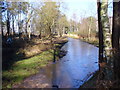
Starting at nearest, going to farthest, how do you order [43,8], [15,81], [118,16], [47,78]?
1. [118,16]
2. [15,81]
3. [47,78]
4. [43,8]

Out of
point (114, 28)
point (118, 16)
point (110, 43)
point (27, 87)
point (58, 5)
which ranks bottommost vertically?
point (27, 87)

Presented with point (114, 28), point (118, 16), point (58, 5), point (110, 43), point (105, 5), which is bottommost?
point (110, 43)

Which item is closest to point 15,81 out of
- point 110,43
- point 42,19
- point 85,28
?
point 110,43

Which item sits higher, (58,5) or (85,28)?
(58,5)

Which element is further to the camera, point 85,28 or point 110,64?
point 85,28

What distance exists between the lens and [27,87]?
7.89 metres

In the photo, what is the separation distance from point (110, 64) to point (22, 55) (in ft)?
40.8

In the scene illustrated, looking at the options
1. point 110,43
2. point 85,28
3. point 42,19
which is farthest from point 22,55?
point 85,28

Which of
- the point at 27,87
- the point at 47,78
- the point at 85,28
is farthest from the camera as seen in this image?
the point at 85,28

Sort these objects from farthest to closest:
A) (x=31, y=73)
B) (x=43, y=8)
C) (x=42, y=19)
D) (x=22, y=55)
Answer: (x=42, y=19), (x=43, y=8), (x=22, y=55), (x=31, y=73)

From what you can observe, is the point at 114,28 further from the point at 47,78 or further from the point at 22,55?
the point at 22,55

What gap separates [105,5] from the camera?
5477 millimetres

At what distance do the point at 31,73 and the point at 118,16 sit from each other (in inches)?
277

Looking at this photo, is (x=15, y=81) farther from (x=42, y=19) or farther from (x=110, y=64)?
(x=42, y=19)
